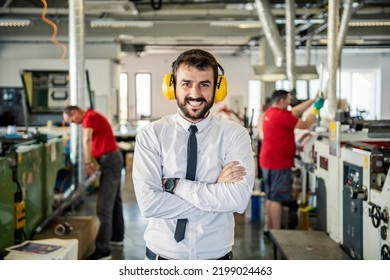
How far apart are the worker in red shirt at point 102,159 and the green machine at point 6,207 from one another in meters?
0.89

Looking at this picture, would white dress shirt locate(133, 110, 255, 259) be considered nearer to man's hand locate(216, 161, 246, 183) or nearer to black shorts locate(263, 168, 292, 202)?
man's hand locate(216, 161, 246, 183)

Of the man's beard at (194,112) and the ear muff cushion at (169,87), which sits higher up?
the ear muff cushion at (169,87)

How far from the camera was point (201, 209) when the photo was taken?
162cm

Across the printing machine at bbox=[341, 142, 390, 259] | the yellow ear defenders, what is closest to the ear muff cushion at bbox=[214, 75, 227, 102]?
the yellow ear defenders

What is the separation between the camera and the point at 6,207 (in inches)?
111

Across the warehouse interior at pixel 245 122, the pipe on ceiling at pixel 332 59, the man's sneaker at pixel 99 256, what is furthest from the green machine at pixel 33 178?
the pipe on ceiling at pixel 332 59

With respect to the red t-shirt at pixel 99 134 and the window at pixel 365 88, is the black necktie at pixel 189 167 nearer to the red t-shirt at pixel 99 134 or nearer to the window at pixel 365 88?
the window at pixel 365 88

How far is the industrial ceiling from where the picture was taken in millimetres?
5672

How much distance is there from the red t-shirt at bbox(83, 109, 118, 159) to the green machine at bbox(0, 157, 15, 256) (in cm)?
93

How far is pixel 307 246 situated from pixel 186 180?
5.70ft

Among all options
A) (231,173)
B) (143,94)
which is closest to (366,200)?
(231,173)

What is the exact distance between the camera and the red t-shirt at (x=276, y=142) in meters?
4.11
